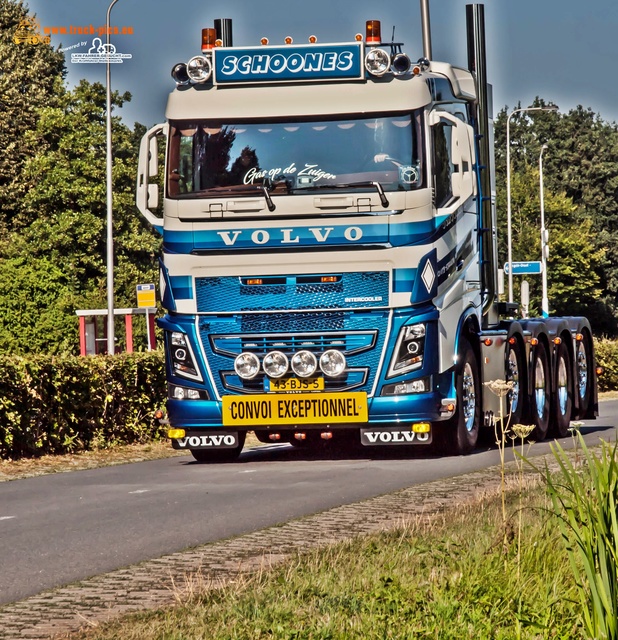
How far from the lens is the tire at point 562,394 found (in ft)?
64.2

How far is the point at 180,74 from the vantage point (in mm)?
15516

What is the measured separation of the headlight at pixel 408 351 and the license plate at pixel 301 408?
16.7 inches

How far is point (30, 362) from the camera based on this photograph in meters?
18.1

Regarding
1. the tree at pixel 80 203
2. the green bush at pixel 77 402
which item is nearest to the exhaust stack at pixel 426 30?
the green bush at pixel 77 402

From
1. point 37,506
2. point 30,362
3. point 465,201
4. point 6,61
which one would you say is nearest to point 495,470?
point 465,201

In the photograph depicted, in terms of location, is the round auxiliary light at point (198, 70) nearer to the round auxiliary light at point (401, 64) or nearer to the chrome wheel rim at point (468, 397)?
the round auxiliary light at point (401, 64)

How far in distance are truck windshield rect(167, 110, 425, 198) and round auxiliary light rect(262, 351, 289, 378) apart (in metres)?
1.61

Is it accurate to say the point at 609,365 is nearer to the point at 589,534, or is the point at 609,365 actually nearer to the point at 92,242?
the point at 92,242

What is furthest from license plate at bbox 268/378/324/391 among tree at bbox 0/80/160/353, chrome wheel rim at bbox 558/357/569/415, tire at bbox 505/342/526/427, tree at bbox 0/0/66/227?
tree at bbox 0/0/66/227

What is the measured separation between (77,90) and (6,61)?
26.0ft

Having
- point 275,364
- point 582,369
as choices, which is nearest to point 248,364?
point 275,364

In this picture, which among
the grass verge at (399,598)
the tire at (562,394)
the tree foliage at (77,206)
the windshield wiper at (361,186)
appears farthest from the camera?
the tree foliage at (77,206)

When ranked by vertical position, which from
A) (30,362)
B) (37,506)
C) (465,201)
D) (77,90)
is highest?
(77,90)

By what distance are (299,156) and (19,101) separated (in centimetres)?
5511
